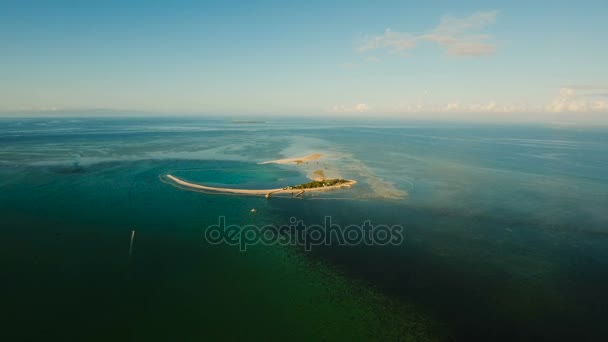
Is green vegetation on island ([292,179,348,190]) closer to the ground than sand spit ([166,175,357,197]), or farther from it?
farther from it

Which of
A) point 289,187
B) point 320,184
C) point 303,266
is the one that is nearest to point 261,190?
point 289,187

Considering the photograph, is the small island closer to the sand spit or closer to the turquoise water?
the sand spit

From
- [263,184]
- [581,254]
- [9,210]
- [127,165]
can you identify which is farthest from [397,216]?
[127,165]

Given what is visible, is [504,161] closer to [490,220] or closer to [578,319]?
[490,220]

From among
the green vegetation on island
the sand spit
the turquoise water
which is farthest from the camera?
the green vegetation on island

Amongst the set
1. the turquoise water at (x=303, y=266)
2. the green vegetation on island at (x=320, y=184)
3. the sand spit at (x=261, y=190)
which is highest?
the green vegetation on island at (x=320, y=184)

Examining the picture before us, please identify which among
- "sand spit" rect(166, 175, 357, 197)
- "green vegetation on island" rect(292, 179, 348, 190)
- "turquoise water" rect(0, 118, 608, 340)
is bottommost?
"turquoise water" rect(0, 118, 608, 340)

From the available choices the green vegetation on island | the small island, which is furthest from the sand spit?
the green vegetation on island

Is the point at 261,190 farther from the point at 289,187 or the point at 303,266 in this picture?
the point at 303,266

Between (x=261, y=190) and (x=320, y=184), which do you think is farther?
(x=320, y=184)

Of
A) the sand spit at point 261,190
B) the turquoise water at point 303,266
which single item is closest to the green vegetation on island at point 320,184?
the sand spit at point 261,190

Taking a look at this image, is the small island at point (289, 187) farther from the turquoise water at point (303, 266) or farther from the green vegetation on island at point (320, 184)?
the turquoise water at point (303, 266)
